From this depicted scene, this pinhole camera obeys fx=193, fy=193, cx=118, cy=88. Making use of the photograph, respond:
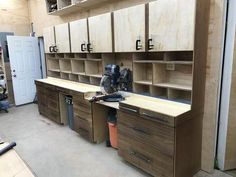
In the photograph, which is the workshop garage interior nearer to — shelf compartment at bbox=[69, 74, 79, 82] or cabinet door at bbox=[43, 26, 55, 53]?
shelf compartment at bbox=[69, 74, 79, 82]

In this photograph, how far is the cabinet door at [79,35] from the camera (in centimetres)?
338

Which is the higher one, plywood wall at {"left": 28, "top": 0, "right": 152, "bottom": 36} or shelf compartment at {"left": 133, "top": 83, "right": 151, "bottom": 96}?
plywood wall at {"left": 28, "top": 0, "right": 152, "bottom": 36}

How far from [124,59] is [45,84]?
192 centimetres

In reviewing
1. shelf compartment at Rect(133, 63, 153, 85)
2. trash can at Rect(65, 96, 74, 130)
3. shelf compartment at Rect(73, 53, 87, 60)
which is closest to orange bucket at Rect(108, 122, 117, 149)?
shelf compartment at Rect(133, 63, 153, 85)

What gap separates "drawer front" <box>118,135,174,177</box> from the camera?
2.03m

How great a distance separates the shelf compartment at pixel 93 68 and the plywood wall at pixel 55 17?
0.91 m

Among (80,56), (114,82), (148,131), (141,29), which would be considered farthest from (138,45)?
(80,56)

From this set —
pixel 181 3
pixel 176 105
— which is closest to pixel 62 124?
pixel 176 105

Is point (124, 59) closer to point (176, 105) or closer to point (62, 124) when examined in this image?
point (176, 105)

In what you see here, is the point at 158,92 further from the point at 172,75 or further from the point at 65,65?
the point at 65,65

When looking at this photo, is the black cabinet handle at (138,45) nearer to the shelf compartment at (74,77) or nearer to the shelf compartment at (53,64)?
the shelf compartment at (74,77)

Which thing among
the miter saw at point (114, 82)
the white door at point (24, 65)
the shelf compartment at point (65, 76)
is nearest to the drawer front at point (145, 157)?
the miter saw at point (114, 82)

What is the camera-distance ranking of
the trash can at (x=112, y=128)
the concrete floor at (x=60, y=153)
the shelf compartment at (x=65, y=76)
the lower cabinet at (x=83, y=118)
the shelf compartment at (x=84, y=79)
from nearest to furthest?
the concrete floor at (x=60, y=153) → the trash can at (x=112, y=128) → the lower cabinet at (x=83, y=118) → the shelf compartment at (x=84, y=79) → the shelf compartment at (x=65, y=76)

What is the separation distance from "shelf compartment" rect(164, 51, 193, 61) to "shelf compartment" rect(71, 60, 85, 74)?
206 cm
